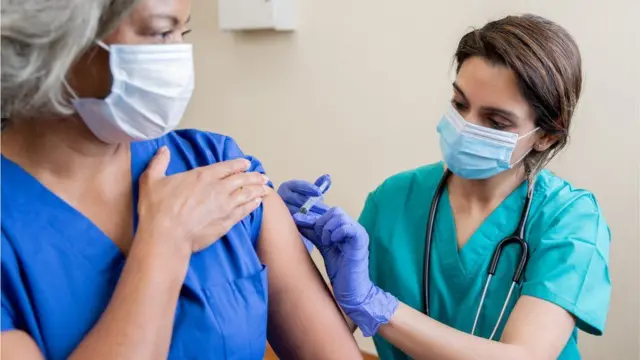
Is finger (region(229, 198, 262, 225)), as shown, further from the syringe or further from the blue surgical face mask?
the blue surgical face mask

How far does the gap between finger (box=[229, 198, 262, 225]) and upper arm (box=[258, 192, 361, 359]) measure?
0.23ft

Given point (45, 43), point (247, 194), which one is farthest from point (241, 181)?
point (45, 43)

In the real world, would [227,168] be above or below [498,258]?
above

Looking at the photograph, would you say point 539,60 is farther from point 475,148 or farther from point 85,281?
point 85,281

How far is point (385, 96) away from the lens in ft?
7.53

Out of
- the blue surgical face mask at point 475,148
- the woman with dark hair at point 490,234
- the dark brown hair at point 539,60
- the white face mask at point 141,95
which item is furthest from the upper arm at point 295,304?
the dark brown hair at point 539,60

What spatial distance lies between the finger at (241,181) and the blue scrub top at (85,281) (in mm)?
70

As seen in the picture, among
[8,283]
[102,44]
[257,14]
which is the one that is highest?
[102,44]

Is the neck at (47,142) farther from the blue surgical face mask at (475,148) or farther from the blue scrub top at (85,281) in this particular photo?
the blue surgical face mask at (475,148)

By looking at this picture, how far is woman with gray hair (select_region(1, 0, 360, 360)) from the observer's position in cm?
92

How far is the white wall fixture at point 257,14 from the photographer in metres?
2.41

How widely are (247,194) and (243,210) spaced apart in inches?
1.3

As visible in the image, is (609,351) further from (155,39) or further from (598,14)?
(155,39)

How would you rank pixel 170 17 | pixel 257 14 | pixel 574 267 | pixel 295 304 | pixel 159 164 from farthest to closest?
pixel 257 14 → pixel 574 267 → pixel 295 304 → pixel 159 164 → pixel 170 17
